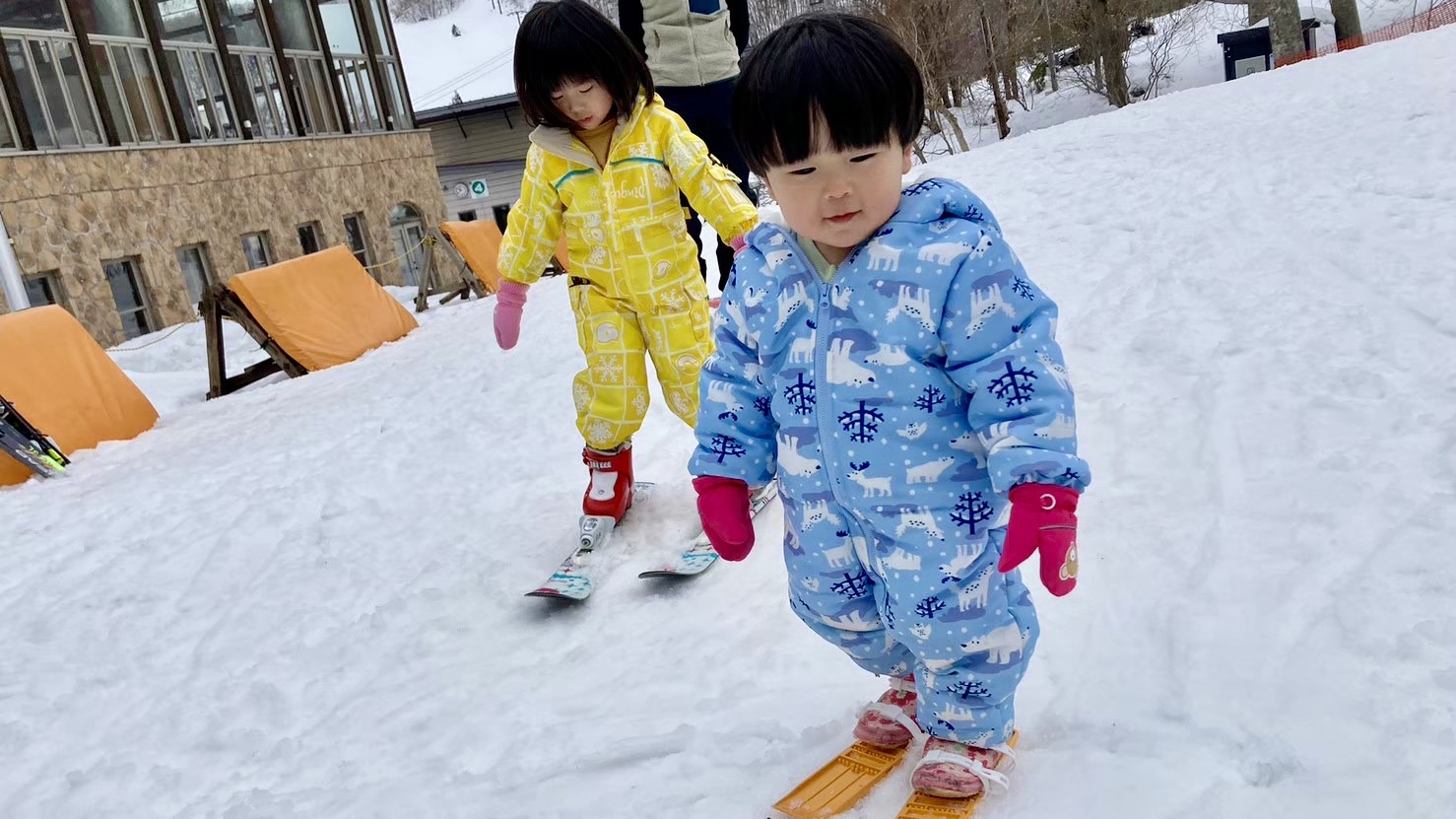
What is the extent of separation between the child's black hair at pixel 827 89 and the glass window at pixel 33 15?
13610 millimetres

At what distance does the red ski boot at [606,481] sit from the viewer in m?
3.35

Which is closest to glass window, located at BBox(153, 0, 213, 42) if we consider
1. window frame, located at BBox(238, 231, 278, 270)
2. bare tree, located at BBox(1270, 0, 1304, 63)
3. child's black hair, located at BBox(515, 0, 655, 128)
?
window frame, located at BBox(238, 231, 278, 270)

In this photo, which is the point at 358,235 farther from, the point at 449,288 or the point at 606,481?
the point at 606,481

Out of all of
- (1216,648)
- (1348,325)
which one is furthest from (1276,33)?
(1216,648)

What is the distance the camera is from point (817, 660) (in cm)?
241

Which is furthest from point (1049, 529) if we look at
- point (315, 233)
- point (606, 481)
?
point (315, 233)

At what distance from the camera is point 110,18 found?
43.1ft

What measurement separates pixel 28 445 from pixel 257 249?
10.4 m

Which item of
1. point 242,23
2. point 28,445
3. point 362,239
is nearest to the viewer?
point 28,445

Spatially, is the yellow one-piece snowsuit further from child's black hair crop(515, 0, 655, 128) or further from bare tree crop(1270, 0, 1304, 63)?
bare tree crop(1270, 0, 1304, 63)

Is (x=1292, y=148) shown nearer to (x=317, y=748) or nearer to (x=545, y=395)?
(x=545, y=395)

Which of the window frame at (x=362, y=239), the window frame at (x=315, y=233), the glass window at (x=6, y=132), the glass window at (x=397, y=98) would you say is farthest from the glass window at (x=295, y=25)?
the glass window at (x=6, y=132)

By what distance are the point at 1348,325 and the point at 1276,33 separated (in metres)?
19.0

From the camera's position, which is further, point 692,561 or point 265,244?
point 265,244
